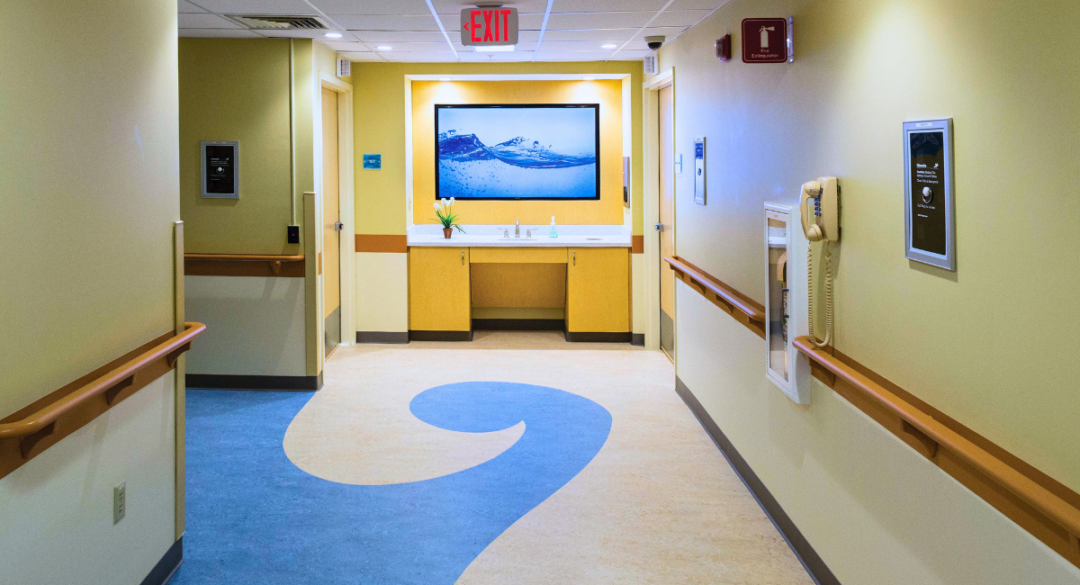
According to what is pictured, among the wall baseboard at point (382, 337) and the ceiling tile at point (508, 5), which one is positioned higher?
the ceiling tile at point (508, 5)

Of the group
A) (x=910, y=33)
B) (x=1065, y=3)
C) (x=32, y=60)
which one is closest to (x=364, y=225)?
(x=32, y=60)

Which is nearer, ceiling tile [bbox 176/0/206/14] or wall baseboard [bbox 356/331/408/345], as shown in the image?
ceiling tile [bbox 176/0/206/14]

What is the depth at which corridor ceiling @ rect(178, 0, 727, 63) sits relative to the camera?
4691 mm

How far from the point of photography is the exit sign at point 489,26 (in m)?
4.74

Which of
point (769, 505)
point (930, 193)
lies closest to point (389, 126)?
point (769, 505)

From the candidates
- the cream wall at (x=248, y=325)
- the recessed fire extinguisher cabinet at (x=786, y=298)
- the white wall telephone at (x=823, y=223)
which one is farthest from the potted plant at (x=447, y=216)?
the white wall telephone at (x=823, y=223)

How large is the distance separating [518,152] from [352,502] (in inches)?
197

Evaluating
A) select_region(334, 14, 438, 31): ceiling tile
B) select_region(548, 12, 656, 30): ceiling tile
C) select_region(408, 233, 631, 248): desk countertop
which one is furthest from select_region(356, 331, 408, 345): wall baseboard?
select_region(548, 12, 656, 30): ceiling tile

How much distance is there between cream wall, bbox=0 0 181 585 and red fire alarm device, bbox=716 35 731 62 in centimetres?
281

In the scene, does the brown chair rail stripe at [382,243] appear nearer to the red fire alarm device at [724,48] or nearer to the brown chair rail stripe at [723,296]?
the brown chair rail stripe at [723,296]

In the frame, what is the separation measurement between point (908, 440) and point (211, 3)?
172 inches

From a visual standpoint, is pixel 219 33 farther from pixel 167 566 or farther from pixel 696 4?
pixel 167 566

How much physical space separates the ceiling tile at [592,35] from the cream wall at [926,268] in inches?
72.9

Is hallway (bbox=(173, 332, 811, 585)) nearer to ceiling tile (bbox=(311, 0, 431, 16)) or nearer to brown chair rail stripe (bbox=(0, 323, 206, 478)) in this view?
brown chair rail stripe (bbox=(0, 323, 206, 478))
